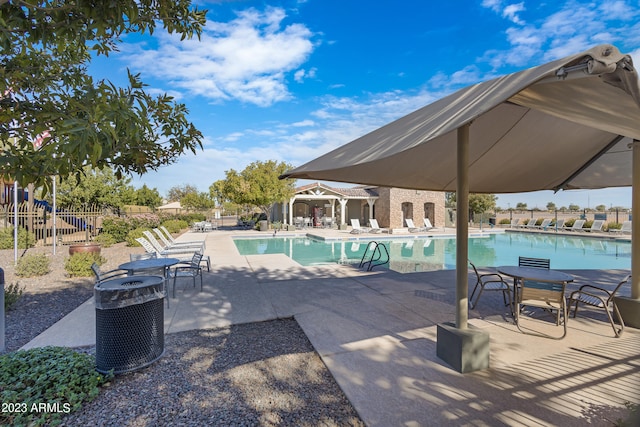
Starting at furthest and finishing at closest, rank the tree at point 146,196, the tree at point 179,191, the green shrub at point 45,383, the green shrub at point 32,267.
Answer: the tree at point 179,191, the tree at point 146,196, the green shrub at point 32,267, the green shrub at point 45,383

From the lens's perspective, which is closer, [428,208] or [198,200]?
[428,208]

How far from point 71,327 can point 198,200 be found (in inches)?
1458

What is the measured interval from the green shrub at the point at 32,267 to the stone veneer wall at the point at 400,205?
863 inches

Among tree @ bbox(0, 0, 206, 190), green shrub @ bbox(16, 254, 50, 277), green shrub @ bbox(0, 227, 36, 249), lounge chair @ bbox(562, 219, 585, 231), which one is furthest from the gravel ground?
lounge chair @ bbox(562, 219, 585, 231)

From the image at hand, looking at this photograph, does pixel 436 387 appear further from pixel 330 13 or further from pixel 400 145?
pixel 330 13

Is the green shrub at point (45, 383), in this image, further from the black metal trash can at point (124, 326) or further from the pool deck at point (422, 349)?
the pool deck at point (422, 349)

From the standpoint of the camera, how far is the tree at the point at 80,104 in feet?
5.35

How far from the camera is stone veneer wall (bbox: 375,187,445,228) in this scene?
25.7 m

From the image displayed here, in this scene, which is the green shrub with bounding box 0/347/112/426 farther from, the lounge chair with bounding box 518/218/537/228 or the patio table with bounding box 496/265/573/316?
the lounge chair with bounding box 518/218/537/228

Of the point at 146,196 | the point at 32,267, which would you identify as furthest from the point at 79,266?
the point at 146,196

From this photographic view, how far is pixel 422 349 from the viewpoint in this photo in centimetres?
338

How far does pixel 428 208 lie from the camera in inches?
1128

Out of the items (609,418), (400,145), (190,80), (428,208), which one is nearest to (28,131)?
(400,145)

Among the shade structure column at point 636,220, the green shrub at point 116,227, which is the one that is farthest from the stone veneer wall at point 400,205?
the shade structure column at point 636,220
